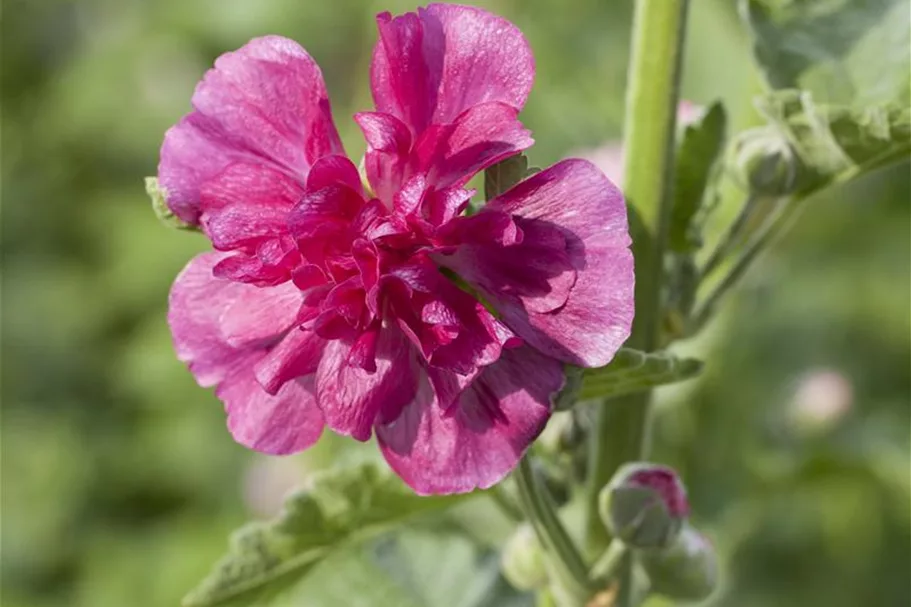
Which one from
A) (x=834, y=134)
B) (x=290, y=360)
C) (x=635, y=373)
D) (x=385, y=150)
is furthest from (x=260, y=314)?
(x=834, y=134)

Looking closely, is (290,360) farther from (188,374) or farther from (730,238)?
(188,374)

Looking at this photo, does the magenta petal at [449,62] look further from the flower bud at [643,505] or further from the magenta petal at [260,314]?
→ the flower bud at [643,505]

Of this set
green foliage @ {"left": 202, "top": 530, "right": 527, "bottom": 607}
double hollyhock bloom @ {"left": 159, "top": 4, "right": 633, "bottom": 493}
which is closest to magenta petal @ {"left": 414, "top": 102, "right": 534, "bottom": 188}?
double hollyhock bloom @ {"left": 159, "top": 4, "right": 633, "bottom": 493}

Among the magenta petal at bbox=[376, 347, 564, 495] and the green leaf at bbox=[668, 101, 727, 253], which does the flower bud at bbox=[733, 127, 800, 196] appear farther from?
the magenta petal at bbox=[376, 347, 564, 495]

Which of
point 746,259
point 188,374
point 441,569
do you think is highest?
point 746,259

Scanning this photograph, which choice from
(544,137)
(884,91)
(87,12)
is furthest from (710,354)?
(87,12)

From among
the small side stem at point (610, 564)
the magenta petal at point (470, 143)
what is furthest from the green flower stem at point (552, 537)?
the magenta petal at point (470, 143)

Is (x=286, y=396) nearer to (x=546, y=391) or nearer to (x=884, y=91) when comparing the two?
(x=546, y=391)
